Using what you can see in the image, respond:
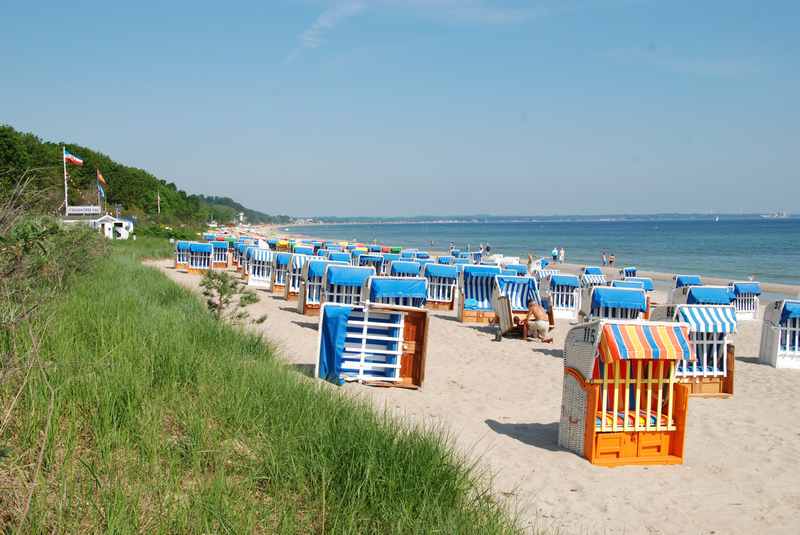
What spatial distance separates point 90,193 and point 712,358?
160ft

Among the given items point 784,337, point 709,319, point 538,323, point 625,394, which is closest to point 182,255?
point 538,323

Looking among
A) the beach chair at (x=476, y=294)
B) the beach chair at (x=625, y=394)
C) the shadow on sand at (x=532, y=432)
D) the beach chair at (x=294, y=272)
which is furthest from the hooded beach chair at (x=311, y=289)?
the beach chair at (x=625, y=394)

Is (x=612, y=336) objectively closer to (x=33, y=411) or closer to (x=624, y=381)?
(x=624, y=381)

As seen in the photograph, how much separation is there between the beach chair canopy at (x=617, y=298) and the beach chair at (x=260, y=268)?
1106 centimetres

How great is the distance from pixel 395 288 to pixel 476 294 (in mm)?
4080

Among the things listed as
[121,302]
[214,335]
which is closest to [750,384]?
[214,335]

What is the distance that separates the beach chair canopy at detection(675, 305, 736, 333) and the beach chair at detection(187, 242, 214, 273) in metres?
18.8

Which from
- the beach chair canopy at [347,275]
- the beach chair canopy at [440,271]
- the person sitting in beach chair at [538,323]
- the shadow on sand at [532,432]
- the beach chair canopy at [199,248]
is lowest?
the shadow on sand at [532,432]

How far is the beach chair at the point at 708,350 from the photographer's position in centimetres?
856

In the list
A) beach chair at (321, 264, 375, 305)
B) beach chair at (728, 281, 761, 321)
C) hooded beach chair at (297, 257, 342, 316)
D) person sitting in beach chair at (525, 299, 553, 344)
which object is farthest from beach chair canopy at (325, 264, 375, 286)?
beach chair at (728, 281, 761, 321)

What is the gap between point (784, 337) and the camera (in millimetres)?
11117

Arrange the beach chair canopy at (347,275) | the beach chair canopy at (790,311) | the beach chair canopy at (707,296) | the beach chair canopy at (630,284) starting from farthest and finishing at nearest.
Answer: the beach chair canopy at (630,284) → the beach chair canopy at (707,296) → the beach chair canopy at (347,275) → the beach chair canopy at (790,311)

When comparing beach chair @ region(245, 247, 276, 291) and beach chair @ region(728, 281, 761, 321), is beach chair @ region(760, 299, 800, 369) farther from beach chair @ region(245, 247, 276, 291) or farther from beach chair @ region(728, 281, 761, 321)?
beach chair @ region(245, 247, 276, 291)

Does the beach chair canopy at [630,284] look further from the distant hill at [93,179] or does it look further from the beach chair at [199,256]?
the distant hill at [93,179]
